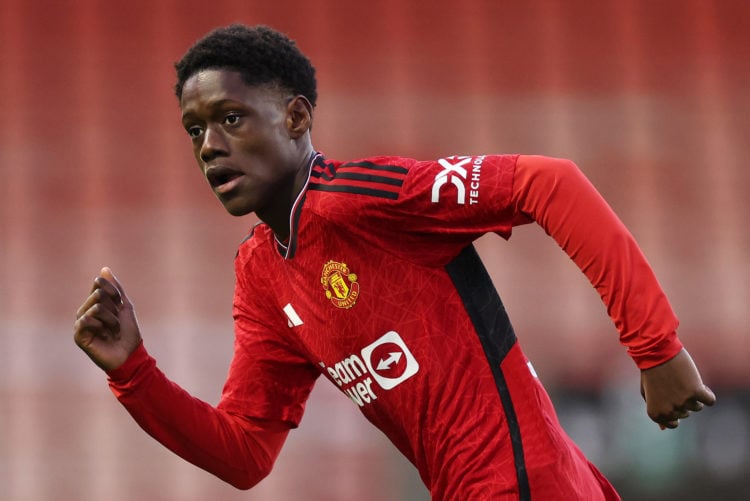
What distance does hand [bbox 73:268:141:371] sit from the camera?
6.70 ft

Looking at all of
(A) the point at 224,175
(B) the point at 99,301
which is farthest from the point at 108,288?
(A) the point at 224,175

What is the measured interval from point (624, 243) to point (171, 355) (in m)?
3.47

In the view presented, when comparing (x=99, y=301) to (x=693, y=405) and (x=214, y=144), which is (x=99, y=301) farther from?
(x=693, y=405)

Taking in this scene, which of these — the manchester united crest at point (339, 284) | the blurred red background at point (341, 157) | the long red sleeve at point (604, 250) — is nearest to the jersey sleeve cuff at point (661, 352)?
the long red sleeve at point (604, 250)

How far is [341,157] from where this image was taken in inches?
210

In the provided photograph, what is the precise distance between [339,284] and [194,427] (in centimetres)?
43

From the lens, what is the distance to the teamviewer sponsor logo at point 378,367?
6.56 ft

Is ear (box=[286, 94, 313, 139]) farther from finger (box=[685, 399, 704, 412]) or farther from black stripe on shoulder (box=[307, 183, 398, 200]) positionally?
finger (box=[685, 399, 704, 412])

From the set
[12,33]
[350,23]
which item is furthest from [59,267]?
[350,23]

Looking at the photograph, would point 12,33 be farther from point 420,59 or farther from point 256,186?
point 256,186

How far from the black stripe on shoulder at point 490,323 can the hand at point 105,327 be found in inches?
24.1

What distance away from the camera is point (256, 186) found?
6.81 ft

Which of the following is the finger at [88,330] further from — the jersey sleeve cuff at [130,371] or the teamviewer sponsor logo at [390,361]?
Answer: the teamviewer sponsor logo at [390,361]

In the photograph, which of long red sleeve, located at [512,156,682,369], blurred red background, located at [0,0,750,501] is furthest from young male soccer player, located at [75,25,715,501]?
blurred red background, located at [0,0,750,501]
